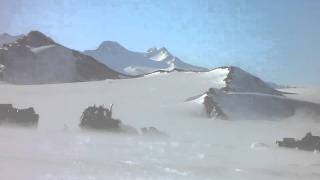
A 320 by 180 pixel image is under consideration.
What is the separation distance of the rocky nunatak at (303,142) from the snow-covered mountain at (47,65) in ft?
6.54

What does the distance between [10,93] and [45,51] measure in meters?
0.90

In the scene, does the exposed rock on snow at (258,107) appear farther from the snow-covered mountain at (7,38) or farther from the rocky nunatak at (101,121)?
the snow-covered mountain at (7,38)

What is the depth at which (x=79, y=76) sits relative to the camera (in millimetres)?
Answer: 6988

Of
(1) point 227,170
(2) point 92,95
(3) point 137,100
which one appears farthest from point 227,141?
(2) point 92,95

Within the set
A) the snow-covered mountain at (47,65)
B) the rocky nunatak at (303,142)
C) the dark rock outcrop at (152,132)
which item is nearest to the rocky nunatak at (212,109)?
the dark rock outcrop at (152,132)

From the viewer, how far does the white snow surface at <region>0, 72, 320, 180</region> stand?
5574 mm

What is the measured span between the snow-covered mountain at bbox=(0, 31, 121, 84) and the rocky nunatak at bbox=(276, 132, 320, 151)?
199cm

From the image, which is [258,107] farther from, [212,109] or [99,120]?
[99,120]

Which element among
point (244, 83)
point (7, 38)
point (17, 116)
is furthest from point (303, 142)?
point (7, 38)

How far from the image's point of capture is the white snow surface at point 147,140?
5.57m

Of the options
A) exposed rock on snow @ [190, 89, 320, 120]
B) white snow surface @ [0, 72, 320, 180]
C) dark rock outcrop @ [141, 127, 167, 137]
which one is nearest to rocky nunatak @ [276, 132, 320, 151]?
white snow surface @ [0, 72, 320, 180]

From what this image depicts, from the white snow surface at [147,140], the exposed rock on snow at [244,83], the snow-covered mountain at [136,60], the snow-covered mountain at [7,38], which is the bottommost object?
the white snow surface at [147,140]

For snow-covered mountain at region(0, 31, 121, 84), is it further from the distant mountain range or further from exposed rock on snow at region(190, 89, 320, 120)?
exposed rock on snow at region(190, 89, 320, 120)

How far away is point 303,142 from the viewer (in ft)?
19.6
